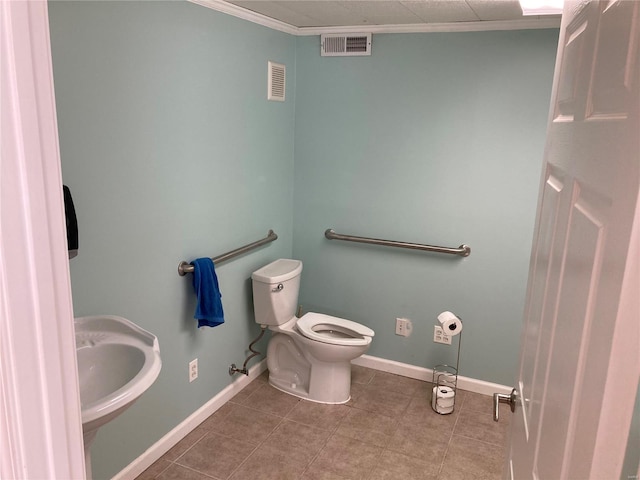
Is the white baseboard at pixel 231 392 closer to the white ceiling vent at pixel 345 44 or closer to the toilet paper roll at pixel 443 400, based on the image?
the toilet paper roll at pixel 443 400

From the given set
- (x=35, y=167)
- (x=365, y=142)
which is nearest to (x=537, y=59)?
(x=365, y=142)


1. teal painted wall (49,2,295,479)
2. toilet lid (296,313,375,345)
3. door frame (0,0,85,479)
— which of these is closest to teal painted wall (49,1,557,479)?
teal painted wall (49,2,295,479)

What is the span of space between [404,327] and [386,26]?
184 centimetres

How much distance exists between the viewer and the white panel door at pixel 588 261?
1.92 ft

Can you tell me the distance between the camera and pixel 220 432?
9.25 feet

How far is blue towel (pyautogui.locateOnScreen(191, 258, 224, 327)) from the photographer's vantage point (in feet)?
8.46

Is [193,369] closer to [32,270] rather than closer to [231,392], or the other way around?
[231,392]

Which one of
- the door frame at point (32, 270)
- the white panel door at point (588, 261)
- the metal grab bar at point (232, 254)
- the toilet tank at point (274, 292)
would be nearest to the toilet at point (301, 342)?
Result: the toilet tank at point (274, 292)

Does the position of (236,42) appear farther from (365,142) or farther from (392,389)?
(392,389)

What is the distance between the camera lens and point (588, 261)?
731mm

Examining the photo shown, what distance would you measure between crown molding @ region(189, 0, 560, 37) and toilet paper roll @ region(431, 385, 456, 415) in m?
2.03

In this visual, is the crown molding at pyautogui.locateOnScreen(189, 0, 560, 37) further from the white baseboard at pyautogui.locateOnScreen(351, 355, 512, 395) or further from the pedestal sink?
the white baseboard at pyautogui.locateOnScreen(351, 355, 512, 395)

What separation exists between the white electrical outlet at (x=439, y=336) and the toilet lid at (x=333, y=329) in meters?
0.45

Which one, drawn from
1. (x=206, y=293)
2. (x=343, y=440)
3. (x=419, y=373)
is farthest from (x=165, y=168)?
(x=419, y=373)
